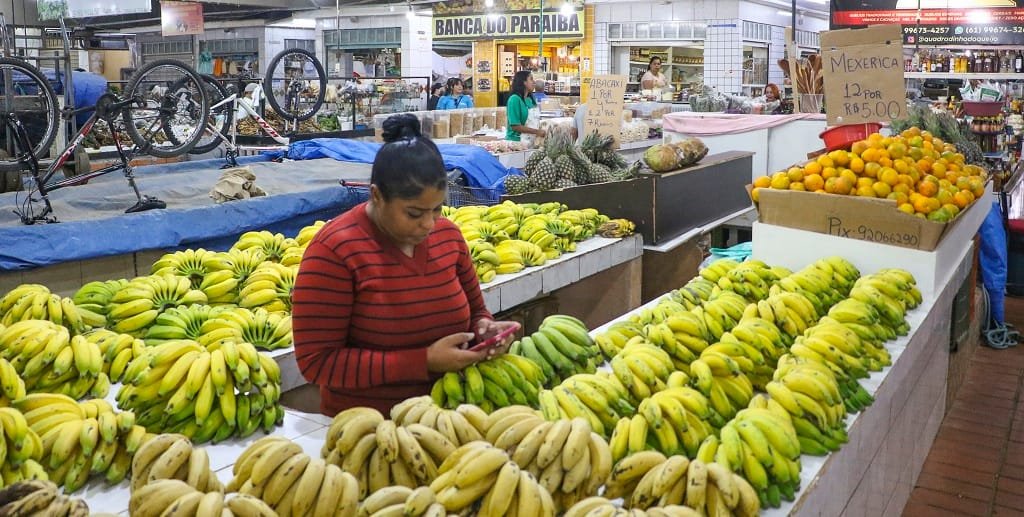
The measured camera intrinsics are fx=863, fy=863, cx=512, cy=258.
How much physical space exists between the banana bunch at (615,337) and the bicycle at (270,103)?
6.15 metres

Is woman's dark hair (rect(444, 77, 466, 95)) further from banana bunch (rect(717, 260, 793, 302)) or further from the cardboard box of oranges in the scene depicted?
banana bunch (rect(717, 260, 793, 302))

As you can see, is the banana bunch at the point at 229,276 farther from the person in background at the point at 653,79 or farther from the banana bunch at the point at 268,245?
the person in background at the point at 653,79

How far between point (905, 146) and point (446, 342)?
10.7ft

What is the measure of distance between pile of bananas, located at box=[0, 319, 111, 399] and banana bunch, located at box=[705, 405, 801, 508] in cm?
199

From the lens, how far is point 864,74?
15.2 ft

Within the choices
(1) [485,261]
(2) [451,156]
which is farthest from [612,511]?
(2) [451,156]

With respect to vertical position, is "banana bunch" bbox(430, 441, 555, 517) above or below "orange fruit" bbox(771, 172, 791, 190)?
below

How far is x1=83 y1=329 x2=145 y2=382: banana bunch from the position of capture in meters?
2.97

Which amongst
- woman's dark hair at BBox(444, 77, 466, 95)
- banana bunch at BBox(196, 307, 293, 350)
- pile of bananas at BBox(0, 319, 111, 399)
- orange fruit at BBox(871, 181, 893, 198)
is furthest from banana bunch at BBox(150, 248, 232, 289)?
woman's dark hair at BBox(444, 77, 466, 95)

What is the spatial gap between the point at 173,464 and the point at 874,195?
12.0ft

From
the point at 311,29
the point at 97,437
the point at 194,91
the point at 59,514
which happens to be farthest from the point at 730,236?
the point at 311,29

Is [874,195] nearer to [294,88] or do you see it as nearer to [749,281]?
[749,281]

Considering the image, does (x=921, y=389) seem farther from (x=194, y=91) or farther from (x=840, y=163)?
(x=194, y=91)

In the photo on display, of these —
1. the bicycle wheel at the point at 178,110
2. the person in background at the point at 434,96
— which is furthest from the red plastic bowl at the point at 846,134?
the person in background at the point at 434,96
